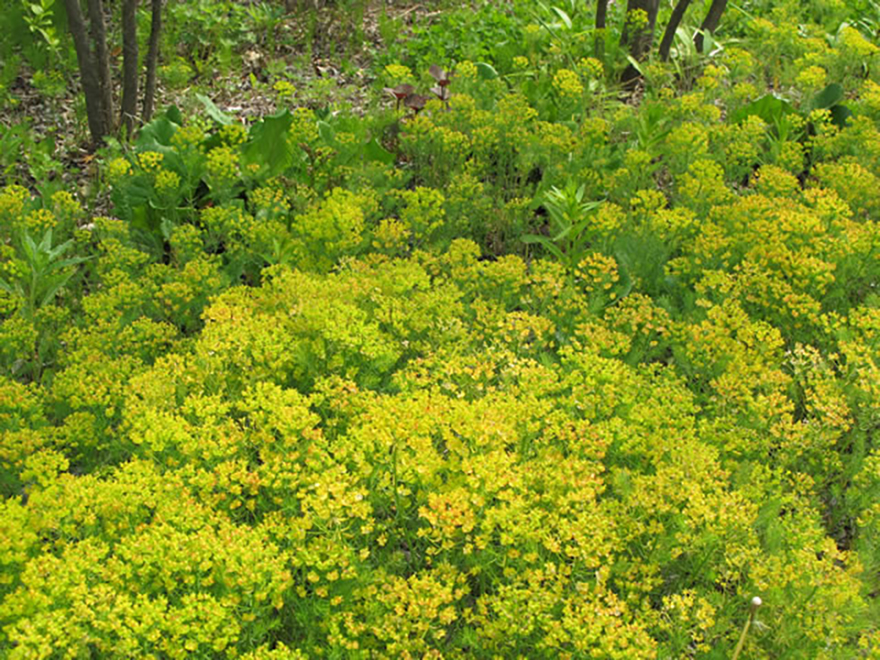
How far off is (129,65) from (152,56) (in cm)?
22

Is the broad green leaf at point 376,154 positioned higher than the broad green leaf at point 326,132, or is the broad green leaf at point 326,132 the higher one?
the broad green leaf at point 326,132

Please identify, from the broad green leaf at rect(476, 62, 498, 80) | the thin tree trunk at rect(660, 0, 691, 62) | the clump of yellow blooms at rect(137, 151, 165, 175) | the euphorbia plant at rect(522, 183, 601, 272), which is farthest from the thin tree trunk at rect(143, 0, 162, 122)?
the thin tree trunk at rect(660, 0, 691, 62)

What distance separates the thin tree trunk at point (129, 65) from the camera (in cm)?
513

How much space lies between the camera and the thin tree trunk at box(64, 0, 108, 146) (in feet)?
16.8

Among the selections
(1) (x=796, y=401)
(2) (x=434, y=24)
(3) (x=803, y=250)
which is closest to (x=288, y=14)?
(2) (x=434, y=24)

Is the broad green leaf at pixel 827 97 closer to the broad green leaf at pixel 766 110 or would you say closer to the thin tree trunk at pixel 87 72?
the broad green leaf at pixel 766 110

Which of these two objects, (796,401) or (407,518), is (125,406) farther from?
(796,401)

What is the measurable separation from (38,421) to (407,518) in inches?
64.8

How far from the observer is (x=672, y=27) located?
6.64 meters

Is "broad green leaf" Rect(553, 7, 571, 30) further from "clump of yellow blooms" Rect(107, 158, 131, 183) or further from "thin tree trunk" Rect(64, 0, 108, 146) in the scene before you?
"clump of yellow blooms" Rect(107, 158, 131, 183)

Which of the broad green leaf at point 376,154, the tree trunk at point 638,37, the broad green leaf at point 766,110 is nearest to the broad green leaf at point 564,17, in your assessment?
the tree trunk at point 638,37

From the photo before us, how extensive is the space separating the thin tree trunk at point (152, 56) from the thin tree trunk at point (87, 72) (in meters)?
0.32

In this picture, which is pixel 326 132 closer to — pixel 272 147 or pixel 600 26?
pixel 272 147

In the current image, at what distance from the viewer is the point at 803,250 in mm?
4094
